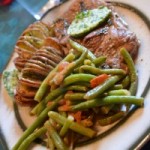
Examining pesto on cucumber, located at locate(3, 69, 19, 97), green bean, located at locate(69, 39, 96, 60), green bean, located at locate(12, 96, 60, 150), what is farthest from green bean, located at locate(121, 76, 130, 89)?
pesto on cucumber, located at locate(3, 69, 19, 97)

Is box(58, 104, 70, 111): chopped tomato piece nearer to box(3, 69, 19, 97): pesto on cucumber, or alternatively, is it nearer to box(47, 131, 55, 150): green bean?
box(47, 131, 55, 150): green bean

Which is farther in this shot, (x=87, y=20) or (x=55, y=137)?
(x=87, y=20)

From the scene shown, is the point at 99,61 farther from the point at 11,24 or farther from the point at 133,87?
the point at 11,24

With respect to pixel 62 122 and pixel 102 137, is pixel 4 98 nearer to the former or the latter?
pixel 62 122

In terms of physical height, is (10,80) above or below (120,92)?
above

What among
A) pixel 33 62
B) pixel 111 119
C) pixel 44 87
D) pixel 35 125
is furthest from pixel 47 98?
pixel 111 119

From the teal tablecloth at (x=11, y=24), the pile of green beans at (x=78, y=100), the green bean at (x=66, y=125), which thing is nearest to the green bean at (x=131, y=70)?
the pile of green beans at (x=78, y=100)
